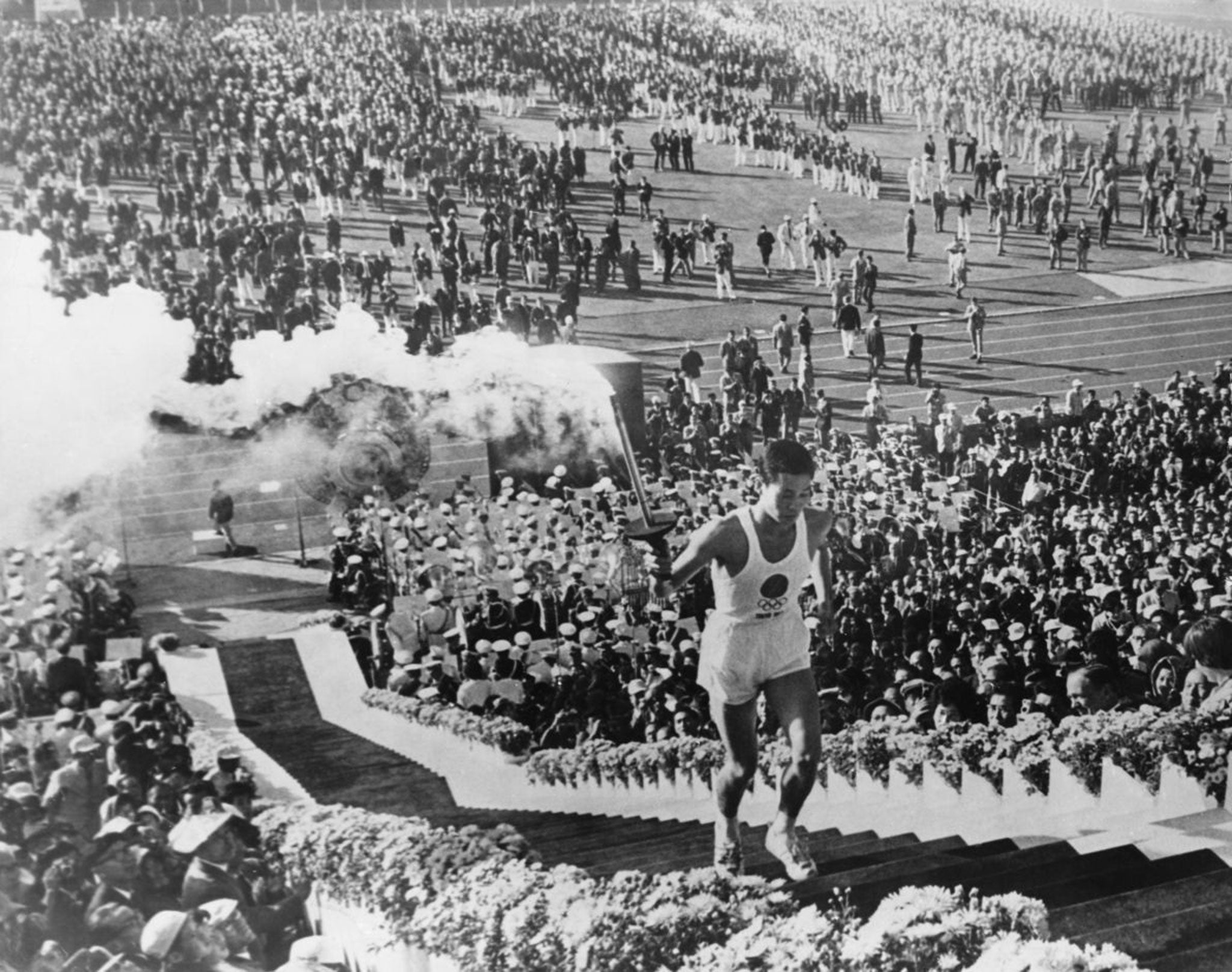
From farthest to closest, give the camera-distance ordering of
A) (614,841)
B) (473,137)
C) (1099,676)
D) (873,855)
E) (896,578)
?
(473,137), (896,578), (1099,676), (614,841), (873,855)

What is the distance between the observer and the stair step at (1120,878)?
6.43 meters

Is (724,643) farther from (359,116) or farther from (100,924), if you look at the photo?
(359,116)

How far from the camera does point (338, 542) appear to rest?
1132cm

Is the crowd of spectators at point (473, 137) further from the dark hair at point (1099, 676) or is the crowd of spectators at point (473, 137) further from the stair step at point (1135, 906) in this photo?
the stair step at point (1135, 906)

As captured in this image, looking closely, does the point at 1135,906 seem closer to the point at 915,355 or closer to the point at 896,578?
the point at 896,578

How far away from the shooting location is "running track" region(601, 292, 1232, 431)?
45.5 ft

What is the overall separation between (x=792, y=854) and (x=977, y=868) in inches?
52.4

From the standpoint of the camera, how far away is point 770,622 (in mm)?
5801

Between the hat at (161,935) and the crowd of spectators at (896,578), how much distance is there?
341 centimetres

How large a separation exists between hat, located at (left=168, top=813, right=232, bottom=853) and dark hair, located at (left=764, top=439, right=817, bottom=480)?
11.4 ft

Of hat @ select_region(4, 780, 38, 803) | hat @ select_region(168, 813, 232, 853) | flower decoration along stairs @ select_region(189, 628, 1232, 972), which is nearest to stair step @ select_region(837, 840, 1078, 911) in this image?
flower decoration along stairs @ select_region(189, 628, 1232, 972)

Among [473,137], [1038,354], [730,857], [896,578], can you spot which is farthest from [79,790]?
[1038,354]

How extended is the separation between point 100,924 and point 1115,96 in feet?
43.0

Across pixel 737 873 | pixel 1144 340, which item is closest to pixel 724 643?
pixel 737 873
